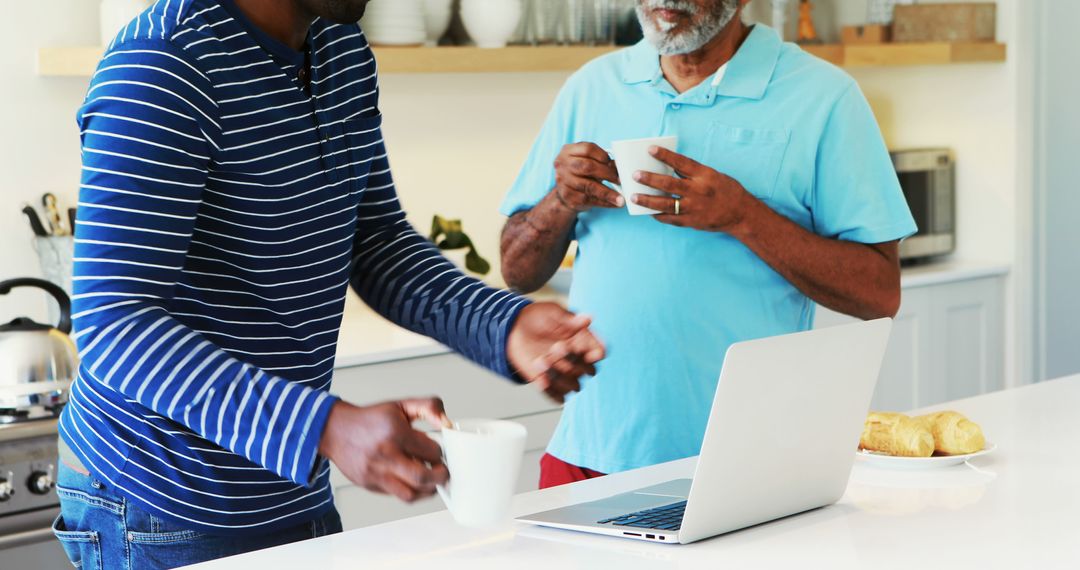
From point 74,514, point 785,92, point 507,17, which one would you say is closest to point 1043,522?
point 785,92

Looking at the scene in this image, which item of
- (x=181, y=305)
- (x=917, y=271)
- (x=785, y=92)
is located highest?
(x=785, y=92)

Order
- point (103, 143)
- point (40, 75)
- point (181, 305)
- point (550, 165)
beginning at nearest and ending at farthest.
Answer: point (103, 143)
point (181, 305)
point (550, 165)
point (40, 75)

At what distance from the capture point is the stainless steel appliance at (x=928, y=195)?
3619 mm

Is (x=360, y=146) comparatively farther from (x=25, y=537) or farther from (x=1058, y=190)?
(x=1058, y=190)

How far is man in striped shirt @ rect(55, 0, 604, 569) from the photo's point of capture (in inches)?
41.8

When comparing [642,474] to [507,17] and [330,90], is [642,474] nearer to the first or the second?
[330,90]

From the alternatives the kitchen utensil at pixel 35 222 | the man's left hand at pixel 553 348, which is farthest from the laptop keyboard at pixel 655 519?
the kitchen utensil at pixel 35 222

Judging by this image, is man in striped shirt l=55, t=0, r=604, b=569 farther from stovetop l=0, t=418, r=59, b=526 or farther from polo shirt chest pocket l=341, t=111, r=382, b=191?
stovetop l=0, t=418, r=59, b=526

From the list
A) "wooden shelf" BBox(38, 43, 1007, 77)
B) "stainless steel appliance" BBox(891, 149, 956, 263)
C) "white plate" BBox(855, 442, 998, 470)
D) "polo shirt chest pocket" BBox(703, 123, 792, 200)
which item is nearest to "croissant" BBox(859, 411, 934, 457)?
"white plate" BBox(855, 442, 998, 470)

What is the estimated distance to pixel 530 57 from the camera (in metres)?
3.04

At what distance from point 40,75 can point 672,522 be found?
1982 millimetres

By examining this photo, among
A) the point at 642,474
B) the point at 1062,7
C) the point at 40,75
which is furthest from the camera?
the point at 1062,7

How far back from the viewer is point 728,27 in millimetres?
1861

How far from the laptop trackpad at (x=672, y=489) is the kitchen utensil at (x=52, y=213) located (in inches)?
68.0
